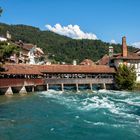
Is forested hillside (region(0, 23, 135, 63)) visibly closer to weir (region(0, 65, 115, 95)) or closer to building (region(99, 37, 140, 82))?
building (region(99, 37, 140, 82))

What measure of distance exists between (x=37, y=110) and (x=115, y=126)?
11.4 metres

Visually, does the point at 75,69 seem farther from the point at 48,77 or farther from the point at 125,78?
the point at 125,78

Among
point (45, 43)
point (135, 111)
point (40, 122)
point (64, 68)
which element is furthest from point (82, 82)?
point (45, 43)

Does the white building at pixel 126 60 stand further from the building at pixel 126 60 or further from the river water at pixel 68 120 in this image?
the river water at pixel 68 120

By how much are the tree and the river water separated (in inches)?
765

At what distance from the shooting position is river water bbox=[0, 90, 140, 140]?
2508 centimetres

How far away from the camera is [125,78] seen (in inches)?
2483

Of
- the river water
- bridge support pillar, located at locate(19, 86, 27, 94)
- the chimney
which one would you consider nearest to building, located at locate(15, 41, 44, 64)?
bridge support pillar, located at locate(19, 86, 27, 94)

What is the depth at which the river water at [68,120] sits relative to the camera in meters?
25.1

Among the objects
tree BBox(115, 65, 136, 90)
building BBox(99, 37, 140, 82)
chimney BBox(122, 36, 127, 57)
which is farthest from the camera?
chimney BBox(122, 36, 127, 57)

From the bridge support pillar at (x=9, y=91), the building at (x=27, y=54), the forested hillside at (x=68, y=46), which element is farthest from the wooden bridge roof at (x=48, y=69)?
the forested hillside at (x=68, y=46)

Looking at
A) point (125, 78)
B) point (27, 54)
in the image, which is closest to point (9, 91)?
point (125, 78)

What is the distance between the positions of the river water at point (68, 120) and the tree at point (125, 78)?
1942cm

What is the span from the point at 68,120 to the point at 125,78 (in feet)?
112
